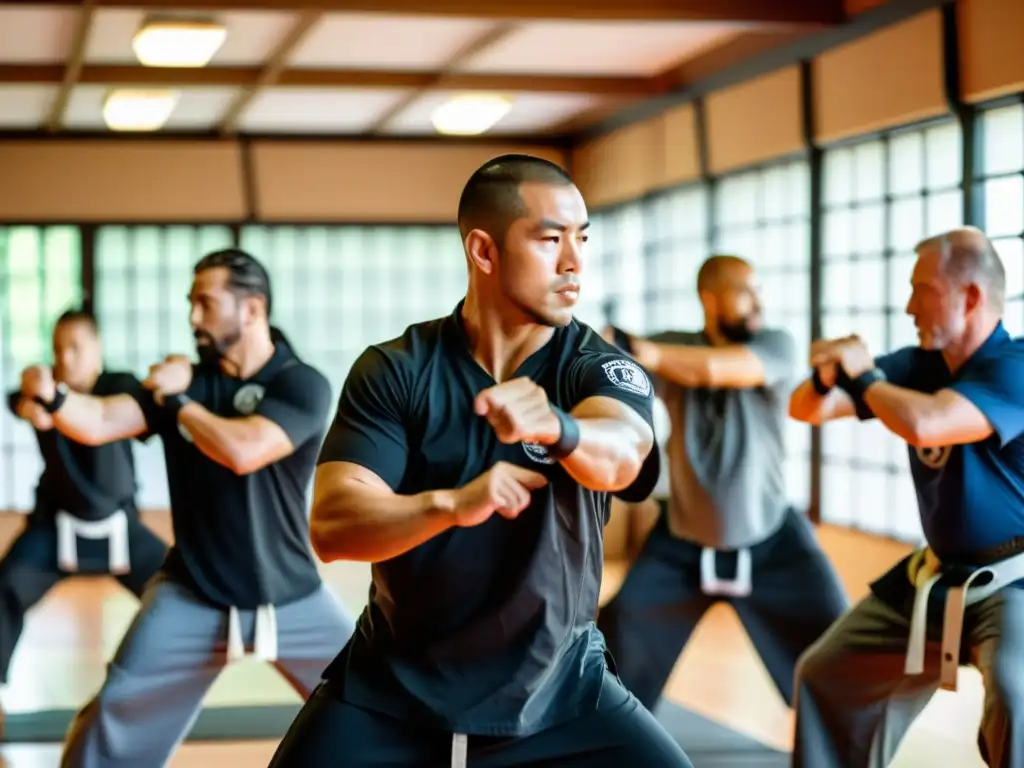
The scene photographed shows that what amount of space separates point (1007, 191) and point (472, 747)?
3529 millimetres

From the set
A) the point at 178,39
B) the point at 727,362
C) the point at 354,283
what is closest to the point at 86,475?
the point at 178,39

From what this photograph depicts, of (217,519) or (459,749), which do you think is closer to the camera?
(459,749)

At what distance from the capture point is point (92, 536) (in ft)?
16.2

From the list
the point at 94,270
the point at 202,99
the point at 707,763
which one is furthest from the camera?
the point at 94,270

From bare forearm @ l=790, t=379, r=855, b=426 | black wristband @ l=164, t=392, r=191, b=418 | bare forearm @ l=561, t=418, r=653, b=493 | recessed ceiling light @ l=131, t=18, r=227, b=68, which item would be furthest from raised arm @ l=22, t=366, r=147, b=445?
recessed ceiling light @ l=131, t=18, r=227, b=68

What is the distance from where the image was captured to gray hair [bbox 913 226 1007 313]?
3.13 m

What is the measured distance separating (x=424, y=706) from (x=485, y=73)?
18.5ft

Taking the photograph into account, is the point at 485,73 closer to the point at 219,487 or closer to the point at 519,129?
the point at 519,129

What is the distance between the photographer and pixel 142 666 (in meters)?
3.35

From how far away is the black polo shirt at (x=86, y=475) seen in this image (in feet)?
16.2

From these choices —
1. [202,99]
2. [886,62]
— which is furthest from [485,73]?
[886,62]

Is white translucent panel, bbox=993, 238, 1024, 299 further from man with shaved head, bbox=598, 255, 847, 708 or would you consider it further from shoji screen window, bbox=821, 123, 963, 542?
man with shaved head, bbox=598, 255, 847, 708

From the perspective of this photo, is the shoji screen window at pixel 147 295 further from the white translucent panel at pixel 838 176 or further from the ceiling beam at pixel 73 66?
the white translucent panel at pixel 838 176

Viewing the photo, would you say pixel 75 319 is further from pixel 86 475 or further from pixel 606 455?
pixel 606 455
